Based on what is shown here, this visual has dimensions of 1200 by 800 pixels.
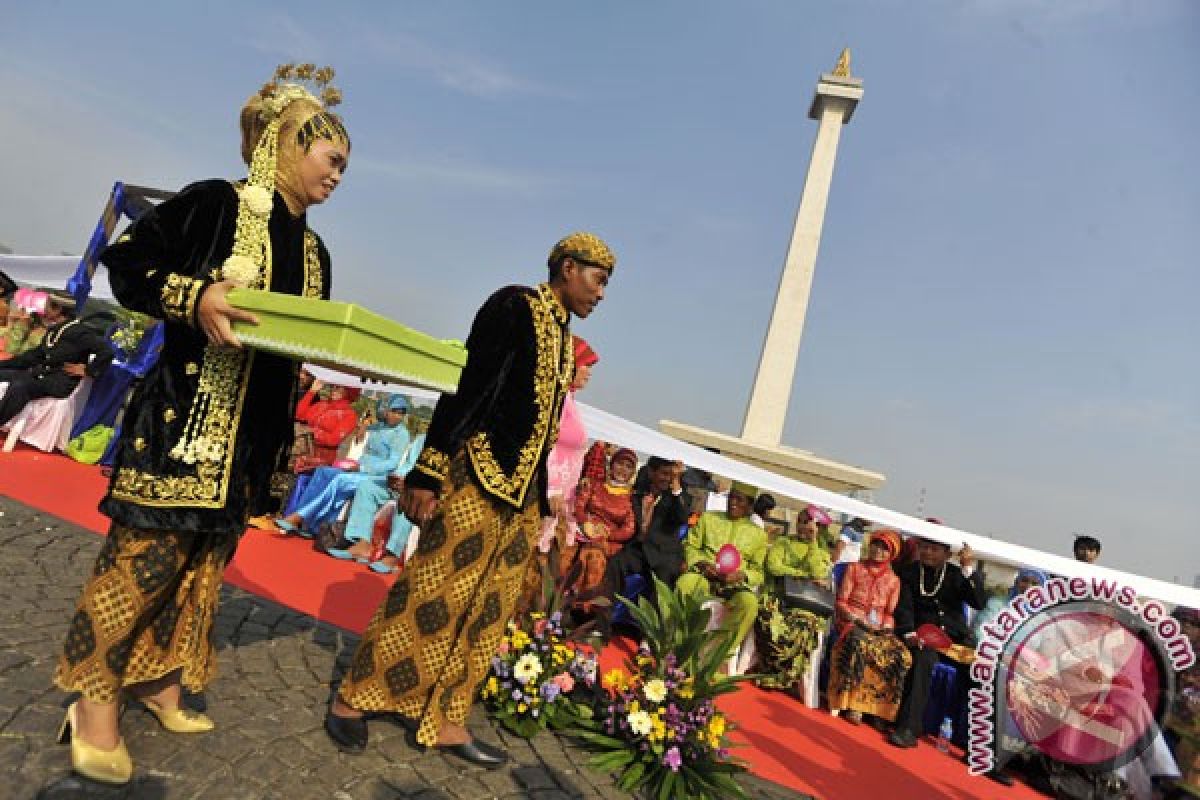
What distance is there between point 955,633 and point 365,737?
512 centimetres

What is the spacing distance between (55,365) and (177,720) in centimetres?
715

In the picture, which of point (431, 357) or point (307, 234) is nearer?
point (431, 357)

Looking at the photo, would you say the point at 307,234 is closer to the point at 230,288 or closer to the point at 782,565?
the point at 230,288

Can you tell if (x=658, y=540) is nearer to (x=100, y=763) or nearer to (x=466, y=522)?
(x=466, y=522)

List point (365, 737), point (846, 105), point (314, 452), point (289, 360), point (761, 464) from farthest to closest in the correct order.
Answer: point (846, 105) < point (761, 464) < point (314, 452) < point (365, 737) < point (289, 360)

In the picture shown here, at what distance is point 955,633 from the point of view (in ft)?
18.5

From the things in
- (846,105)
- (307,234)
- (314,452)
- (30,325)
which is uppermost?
(846,105)

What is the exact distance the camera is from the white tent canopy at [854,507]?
195 inches

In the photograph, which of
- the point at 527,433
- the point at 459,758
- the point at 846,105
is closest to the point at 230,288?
the point at 527,433

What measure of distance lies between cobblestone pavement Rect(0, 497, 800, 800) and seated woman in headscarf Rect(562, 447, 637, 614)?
2.42 m

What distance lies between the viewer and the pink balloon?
5625 mm

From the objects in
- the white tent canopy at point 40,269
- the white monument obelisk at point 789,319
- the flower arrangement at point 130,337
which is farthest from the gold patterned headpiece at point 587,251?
the white monument obelisk at point 789,319

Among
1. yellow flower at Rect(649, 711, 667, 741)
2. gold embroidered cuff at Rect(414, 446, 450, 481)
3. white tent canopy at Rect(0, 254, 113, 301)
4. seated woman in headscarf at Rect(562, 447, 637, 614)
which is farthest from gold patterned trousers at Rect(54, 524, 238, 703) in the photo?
white tent canopy at Rect(0, 254, 113, 301)

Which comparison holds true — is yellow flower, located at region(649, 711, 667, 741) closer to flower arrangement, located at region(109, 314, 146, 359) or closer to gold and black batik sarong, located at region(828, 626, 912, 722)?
gold and black batik sarong, located at region(828, 626, 912, 722)
